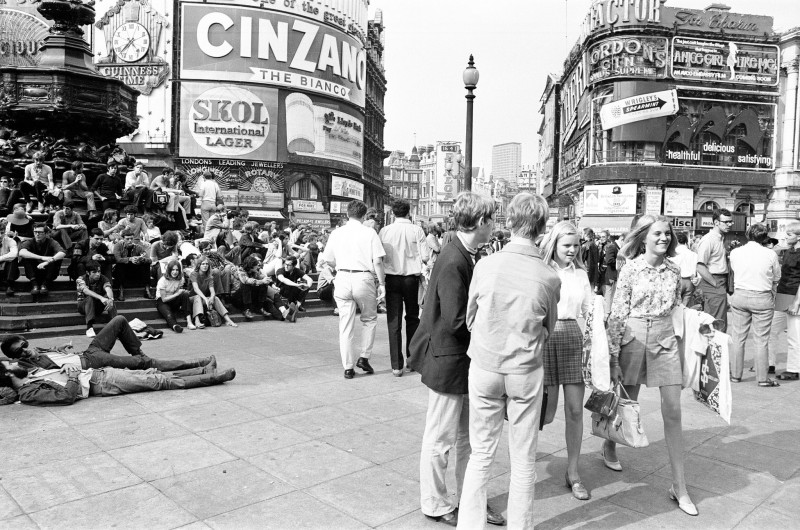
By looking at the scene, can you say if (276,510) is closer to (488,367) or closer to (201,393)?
(488,367)

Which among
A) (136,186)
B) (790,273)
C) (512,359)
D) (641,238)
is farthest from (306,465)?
(136,186)

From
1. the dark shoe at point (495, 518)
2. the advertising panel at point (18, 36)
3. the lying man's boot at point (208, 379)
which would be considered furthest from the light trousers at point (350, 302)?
the advertising panel at point (18, 36)

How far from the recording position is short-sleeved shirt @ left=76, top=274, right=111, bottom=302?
9367mm

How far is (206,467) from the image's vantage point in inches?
168

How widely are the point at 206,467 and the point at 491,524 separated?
197 cm

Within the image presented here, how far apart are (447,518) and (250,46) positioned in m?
43.4

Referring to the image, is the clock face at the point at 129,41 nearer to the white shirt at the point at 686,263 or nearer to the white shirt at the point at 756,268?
the white shirt at the point at 686,263

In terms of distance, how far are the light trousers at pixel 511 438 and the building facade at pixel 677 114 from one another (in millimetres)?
43707

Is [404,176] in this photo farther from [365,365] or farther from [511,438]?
[511,438]

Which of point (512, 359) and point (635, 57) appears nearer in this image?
point (512, 359)

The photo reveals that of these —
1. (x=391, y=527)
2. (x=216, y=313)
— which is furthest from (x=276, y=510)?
(x=216, y=313)

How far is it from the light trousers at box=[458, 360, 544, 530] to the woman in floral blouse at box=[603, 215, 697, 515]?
125cm

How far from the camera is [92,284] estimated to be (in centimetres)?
948

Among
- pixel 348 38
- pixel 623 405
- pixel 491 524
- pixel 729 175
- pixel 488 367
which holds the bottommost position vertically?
pixel 491 524
